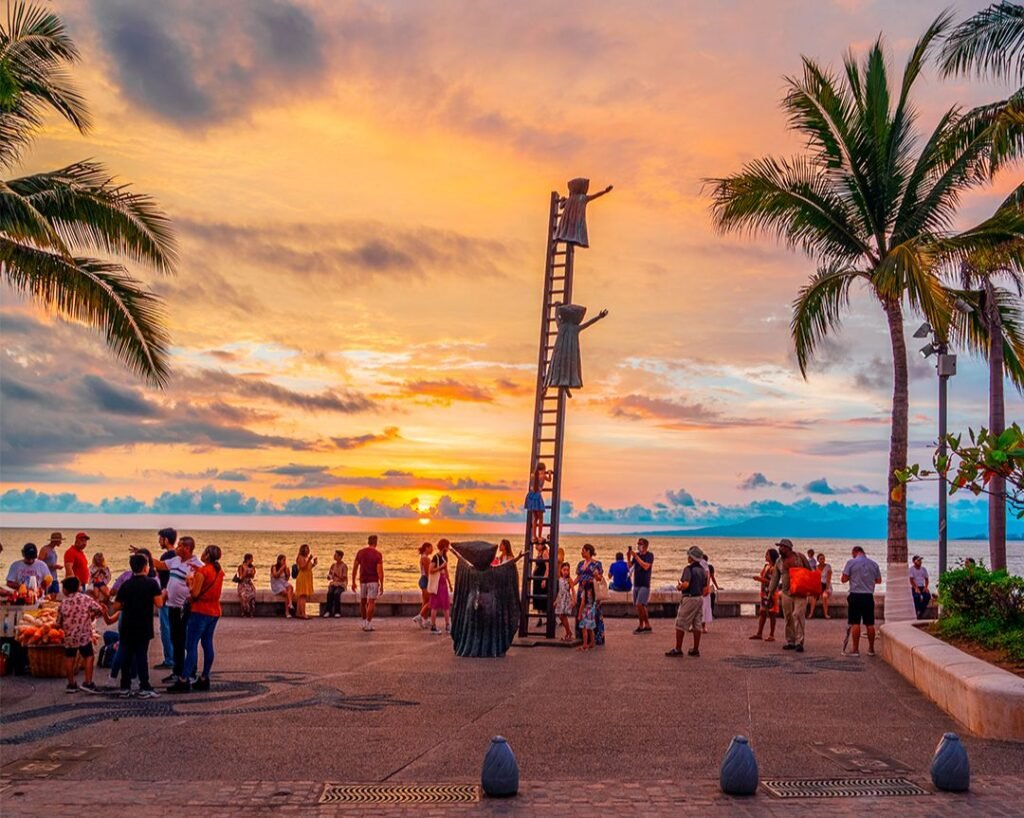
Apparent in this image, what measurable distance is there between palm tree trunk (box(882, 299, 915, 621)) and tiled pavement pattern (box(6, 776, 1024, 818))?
11.1 m

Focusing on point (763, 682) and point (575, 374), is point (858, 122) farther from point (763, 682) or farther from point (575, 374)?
point (763, 682)

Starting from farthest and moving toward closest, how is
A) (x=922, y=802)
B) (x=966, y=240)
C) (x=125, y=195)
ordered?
(x=966, y=240), (x=125, y=195), (x=922, y=802)

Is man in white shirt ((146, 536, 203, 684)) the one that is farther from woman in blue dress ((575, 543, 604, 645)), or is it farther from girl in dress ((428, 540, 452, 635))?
girl in dress ((428, 540, 452, 635))

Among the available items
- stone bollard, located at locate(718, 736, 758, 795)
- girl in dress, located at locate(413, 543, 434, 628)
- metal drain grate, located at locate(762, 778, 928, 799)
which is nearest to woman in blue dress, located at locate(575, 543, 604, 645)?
girl in dress, located at locate(413, 543, 434, 628)

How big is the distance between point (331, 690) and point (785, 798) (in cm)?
685

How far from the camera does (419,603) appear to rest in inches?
1094

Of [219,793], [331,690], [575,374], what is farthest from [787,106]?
[219,793]

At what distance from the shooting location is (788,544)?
19.3 metres

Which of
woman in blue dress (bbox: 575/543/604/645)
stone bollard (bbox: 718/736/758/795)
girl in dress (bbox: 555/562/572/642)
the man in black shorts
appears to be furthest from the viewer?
girl in dress (bbox: 555/562/572/642)

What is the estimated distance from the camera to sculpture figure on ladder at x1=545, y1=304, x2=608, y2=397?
810 inches

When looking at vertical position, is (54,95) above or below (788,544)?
above

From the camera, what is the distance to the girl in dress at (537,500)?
67.3 feet

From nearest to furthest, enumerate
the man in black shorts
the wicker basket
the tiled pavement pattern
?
the tiled pavement pattern
the wicker basket
the man in black shorts

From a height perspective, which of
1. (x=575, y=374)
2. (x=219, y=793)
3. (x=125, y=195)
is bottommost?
(x=219, y=793)
